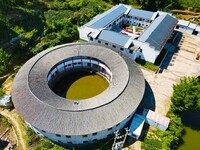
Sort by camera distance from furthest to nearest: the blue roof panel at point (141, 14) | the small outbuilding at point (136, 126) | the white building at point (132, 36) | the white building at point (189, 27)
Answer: the blue roof panel at point (141, 14), the white building at point (189, 27), the white building at point (132, 36), the small outbuilding at point (136, 126)

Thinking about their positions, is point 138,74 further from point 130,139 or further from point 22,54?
point 22,54

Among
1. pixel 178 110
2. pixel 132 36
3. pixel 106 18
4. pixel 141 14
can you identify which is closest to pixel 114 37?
pixel 132 36

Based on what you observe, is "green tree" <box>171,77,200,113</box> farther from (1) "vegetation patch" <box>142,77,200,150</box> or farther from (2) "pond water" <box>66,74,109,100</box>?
(2) "pond water" <box>66,74,109,100</box>

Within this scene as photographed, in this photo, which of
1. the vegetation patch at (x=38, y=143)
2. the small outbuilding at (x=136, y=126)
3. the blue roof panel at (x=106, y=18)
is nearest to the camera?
the vegetation patch at (x=38, y=143)

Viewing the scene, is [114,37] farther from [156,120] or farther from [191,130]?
[191,130]

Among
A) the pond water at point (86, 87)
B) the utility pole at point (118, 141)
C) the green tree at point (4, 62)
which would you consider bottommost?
the utility pole at point (118, 141)

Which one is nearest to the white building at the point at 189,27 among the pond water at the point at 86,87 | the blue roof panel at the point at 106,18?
the blue roof panel at the point at 106,18

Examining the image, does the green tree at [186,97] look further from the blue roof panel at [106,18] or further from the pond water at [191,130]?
the blue roof panel at [106,18]
